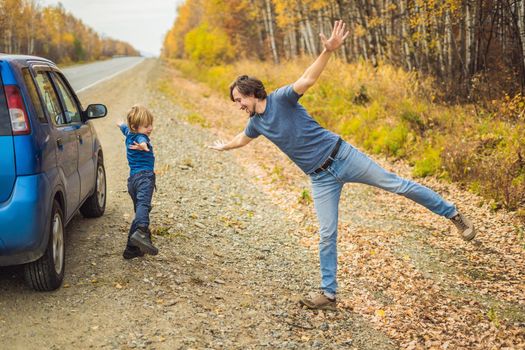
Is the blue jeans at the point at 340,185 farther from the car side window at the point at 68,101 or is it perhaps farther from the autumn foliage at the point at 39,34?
the autumn foliage at the point at 39,34

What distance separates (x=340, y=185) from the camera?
481 centimetres

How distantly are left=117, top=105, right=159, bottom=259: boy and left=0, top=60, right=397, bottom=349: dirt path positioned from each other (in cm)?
A: 34

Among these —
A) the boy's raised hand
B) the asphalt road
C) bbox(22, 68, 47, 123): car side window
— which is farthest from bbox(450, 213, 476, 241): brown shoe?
the asphalt road

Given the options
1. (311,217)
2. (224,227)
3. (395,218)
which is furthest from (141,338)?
(395,218)

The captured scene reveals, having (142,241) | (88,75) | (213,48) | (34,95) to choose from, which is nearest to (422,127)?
(142,241)

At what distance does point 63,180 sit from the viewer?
4.84 metres

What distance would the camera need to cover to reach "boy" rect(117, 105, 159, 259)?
16.8 ft

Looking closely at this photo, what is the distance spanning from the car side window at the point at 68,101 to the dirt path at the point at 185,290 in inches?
54.8

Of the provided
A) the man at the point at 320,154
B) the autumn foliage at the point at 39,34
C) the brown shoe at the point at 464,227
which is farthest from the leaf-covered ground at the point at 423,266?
the autumn foliage at the point at 39,34

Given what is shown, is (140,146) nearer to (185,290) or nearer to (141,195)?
(141,195)

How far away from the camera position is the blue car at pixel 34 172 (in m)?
4.05

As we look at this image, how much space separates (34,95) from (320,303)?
317 cm

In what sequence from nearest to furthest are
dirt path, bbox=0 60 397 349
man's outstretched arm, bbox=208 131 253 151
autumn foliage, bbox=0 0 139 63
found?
dirt path, bbox=0 60 397 349
man's outstretched arm, bbox=208 131 253 151
autumn foliage, bbox=0 0 139 63

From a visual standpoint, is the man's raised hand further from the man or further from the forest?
the forest
